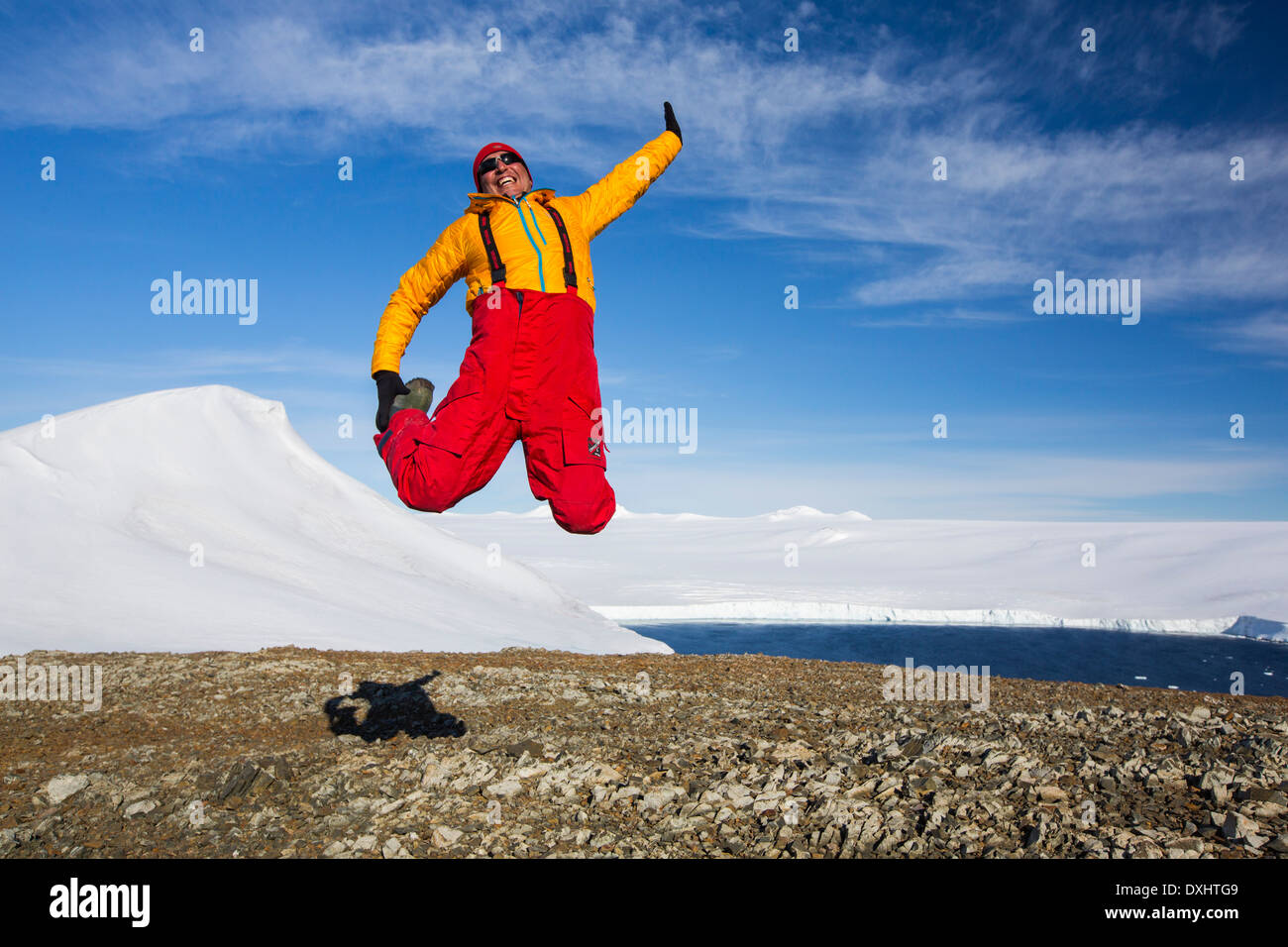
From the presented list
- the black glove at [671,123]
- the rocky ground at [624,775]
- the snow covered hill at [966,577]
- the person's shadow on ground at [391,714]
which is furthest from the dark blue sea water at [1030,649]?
the black glove at [671,123]

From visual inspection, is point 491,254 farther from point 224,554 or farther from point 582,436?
point 224,554

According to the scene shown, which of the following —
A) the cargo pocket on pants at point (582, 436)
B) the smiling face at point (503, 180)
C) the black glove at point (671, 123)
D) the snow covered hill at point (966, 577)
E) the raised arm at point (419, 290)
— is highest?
the black glove at point (671, 123)

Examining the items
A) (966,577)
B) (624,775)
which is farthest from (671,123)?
(966,577)

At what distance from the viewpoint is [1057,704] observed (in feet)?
30.3

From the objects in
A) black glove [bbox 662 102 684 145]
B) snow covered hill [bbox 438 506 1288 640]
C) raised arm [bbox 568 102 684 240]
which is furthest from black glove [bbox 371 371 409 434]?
snow covered hill [bbox 438 506 1288 640]

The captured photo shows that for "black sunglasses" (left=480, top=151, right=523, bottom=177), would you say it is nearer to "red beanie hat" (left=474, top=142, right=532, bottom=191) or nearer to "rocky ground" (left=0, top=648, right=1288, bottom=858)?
"red beanie hat" (left=474, top=142, right=532, bottom=191)

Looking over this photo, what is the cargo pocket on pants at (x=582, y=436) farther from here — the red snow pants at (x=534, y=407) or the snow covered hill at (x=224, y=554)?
the snow covered hill at (x=224, y=554)

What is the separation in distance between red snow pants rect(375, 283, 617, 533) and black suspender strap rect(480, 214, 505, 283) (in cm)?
6

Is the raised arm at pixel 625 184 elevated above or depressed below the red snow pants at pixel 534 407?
above

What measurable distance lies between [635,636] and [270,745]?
835 inches

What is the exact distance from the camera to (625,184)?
3.84 m

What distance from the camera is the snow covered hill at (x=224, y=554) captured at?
56.3ft
